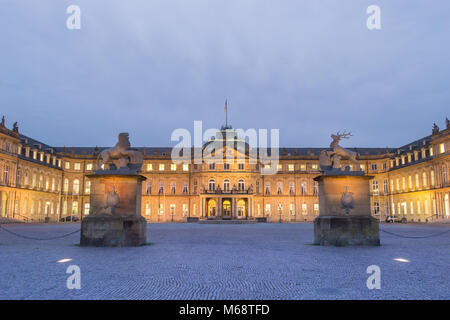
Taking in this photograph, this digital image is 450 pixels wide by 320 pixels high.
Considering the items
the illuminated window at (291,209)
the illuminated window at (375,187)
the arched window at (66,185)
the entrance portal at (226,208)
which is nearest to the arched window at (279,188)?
the illuminated window at (291,209)

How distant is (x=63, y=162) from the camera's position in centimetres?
6681

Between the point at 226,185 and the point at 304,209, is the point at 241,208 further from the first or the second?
the point at 304,209

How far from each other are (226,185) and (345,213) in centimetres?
5093

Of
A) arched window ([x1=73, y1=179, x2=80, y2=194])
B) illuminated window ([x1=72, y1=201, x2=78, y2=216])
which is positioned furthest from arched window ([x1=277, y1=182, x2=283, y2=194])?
illuminated window ([x1=72, y1=201, x2=78, y2=216])

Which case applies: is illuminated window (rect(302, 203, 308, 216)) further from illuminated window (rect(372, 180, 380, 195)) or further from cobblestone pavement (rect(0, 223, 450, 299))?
cobblestone pavement (rect(0, 223, 450, 299))

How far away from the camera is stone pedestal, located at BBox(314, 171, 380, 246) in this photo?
14.0 metres

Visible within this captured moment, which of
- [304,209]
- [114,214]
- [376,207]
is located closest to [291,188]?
[304,209]

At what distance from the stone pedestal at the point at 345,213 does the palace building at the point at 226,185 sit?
45372 mm

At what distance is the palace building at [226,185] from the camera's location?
56719 millimetres

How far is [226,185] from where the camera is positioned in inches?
2562

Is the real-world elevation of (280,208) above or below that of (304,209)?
above

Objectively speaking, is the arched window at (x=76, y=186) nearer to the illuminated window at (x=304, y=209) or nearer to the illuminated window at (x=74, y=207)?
the illuminated window at (x=74, y=207)

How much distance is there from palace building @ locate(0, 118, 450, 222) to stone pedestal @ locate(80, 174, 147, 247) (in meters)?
45.7
